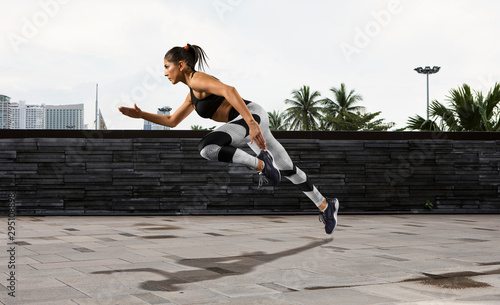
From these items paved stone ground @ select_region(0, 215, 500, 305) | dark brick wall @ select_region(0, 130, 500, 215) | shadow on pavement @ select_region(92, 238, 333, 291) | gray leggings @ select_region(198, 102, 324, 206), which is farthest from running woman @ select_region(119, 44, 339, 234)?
dark brick wall @ select_region(0, 130, 500, 215)

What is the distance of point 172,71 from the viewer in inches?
185

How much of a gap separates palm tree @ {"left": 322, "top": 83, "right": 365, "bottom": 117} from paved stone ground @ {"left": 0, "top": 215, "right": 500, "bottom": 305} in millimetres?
43510

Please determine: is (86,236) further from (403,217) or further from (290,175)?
(403,217)

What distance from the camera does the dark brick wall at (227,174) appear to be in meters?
11.4

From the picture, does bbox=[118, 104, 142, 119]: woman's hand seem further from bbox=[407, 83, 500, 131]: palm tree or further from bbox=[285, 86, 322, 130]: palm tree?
bbox=[285, 86, 322, 130]: palm tree

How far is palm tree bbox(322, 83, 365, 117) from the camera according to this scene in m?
52.1

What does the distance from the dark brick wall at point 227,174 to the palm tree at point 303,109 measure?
3915 centimetres

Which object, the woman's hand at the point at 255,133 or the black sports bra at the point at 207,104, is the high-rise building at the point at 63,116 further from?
the woman's hand at the point at 255,133

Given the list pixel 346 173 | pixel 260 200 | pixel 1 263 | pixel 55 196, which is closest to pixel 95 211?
pixel 55 196

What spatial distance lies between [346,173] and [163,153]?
4.10 metres

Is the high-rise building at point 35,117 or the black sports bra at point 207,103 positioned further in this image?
the high-rise building at point 35,117

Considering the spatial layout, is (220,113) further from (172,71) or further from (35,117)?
(35,117)

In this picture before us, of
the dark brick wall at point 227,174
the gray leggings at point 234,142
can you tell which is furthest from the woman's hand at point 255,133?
the dark brick wall at point 227,174

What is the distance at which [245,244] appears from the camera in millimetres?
6734
